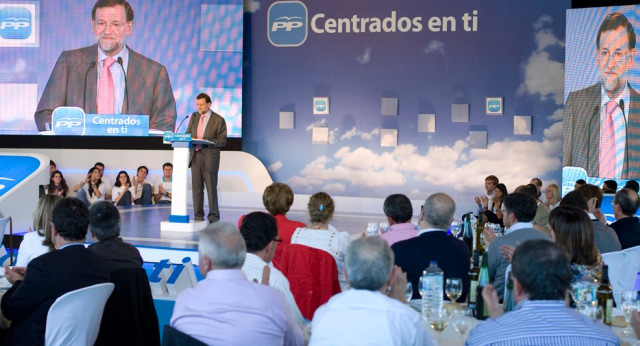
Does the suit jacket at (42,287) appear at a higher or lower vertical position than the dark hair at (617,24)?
lower

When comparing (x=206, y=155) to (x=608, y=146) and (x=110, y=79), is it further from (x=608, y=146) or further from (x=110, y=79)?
(x=608, y=146)

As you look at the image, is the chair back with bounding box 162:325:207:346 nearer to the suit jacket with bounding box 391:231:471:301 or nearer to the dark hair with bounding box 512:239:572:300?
the dark hair with bounding box 512:239:572:300

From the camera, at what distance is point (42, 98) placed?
38.9 feet

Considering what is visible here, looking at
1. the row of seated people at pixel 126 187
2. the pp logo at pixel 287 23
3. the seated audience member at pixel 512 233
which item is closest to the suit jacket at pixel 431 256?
the seated audience member at pixel 512 233

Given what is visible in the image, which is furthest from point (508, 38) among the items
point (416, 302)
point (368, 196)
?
point (416, 302)

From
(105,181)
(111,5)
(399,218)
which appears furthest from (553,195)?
(111,5)

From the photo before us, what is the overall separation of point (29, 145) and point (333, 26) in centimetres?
596

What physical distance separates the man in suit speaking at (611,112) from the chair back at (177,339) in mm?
8726

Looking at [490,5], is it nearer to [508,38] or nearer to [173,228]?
[508,38]

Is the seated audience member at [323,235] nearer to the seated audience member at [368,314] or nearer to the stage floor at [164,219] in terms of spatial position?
the seated audience member at [368,314]

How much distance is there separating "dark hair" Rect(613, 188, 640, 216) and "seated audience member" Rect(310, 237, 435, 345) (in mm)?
3203

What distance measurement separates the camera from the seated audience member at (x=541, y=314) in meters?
1.81

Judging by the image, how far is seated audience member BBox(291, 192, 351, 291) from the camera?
3.66 meters

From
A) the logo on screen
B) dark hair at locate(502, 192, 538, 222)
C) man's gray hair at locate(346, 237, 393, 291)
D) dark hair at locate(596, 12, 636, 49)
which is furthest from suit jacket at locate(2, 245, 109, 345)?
the logo on screen
